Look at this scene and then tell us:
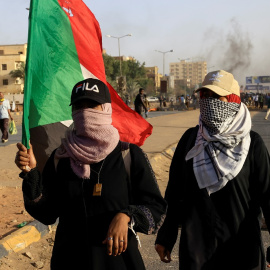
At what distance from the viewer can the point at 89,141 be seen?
2557 millimetres

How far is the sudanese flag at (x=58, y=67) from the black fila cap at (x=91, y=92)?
38 cm

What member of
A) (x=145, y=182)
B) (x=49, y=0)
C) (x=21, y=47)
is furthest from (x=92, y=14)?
(x=21, y=47)

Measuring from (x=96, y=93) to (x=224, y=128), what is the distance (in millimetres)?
819

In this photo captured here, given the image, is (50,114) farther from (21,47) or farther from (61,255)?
(21,47)

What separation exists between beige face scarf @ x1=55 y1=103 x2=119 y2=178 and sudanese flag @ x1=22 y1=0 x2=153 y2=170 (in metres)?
0.39

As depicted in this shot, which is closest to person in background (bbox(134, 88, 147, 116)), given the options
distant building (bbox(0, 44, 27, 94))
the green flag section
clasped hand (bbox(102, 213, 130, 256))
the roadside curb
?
the roadside curb

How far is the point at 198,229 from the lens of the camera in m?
2.95

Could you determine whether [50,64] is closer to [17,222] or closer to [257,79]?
[17,222]

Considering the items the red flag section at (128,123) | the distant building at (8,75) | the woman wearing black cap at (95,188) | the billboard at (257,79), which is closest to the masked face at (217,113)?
the woman wearing black cap at (95,188)

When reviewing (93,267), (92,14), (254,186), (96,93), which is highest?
(92,14)

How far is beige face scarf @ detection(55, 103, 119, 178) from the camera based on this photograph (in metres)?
2.53

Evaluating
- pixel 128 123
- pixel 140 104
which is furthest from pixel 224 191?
pixel 140 104

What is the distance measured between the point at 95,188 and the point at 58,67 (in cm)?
148

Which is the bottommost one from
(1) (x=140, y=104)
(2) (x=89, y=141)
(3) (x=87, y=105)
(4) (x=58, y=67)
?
(1) (x=140, y=104)
